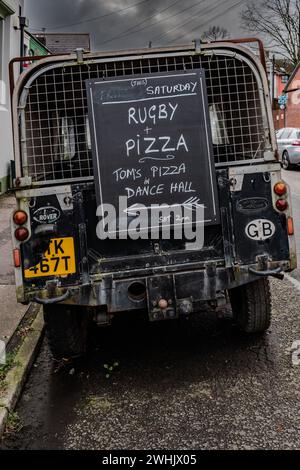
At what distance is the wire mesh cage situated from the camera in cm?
391

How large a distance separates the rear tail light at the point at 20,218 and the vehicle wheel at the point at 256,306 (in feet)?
6.57

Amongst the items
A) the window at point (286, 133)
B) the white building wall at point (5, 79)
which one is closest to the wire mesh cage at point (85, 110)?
the white building wall at point (5, 79)

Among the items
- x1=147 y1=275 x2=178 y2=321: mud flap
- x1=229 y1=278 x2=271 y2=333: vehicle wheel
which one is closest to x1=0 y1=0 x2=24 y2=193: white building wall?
x1=229 y1=278 x2=271 y2=333: vehicle wheel

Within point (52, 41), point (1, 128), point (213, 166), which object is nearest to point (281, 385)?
point (213, 166)

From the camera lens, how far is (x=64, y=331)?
404cm

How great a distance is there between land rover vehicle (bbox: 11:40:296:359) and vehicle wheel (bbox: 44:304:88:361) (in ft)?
0.04

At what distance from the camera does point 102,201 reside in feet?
12.0

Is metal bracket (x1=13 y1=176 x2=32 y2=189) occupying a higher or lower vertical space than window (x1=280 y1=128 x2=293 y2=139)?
lower

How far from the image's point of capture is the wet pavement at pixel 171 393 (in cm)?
315

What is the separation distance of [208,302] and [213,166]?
1177 mm

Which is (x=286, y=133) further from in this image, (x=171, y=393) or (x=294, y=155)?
(x=171, y=393)

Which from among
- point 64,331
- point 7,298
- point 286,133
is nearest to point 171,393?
point 64,331

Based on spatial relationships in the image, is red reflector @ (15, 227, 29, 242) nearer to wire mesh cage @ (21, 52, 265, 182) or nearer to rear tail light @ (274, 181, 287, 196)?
wire mesh cage @ (21, 52, 265, 182)
